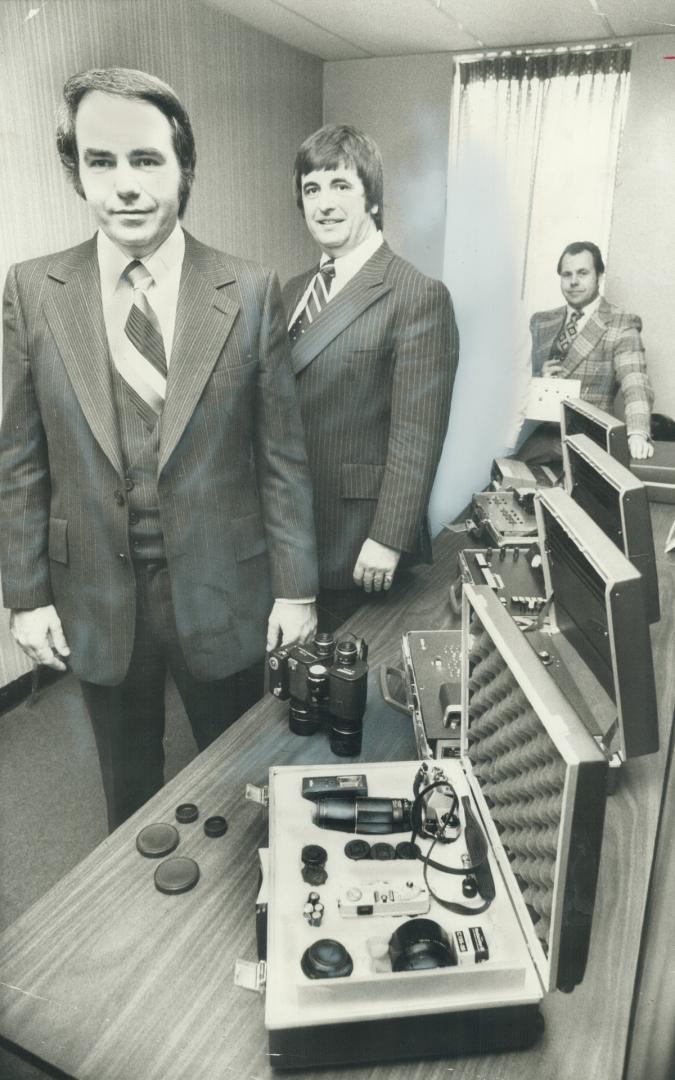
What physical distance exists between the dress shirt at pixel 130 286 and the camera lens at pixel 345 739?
0.75m

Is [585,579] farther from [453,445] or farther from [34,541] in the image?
[453,445]

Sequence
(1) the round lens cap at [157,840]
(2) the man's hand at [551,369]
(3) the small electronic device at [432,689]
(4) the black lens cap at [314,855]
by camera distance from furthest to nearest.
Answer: (2) the man's hand at [551,369] < (3) the small electronic device at [432,689] < (1) the round lens cap at [157,840] < (4) the black lens cap at [314,855]

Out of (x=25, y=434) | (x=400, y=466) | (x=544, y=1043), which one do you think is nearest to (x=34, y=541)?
(x=25, y=434)

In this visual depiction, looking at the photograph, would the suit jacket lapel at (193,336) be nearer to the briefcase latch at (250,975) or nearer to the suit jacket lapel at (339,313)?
the suit jacket lapel at (339,313)

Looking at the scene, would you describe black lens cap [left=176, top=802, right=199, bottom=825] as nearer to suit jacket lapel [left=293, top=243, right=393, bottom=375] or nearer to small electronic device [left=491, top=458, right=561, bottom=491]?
suit jacket lapel [left=293, top=243, right=393, bottom=375]

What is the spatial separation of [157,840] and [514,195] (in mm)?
1964

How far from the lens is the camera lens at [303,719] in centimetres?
132

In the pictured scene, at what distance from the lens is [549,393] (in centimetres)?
236

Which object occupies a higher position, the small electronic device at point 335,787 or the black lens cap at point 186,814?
the small electronic device at point 335,787

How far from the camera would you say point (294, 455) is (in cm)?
151

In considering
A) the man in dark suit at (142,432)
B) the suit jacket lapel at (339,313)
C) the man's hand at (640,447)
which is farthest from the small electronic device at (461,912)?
the man's hand at (640,447)

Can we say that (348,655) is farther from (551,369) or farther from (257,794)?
(551,369)

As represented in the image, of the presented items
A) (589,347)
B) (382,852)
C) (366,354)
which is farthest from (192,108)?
(382,852)

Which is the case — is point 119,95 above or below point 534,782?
above
